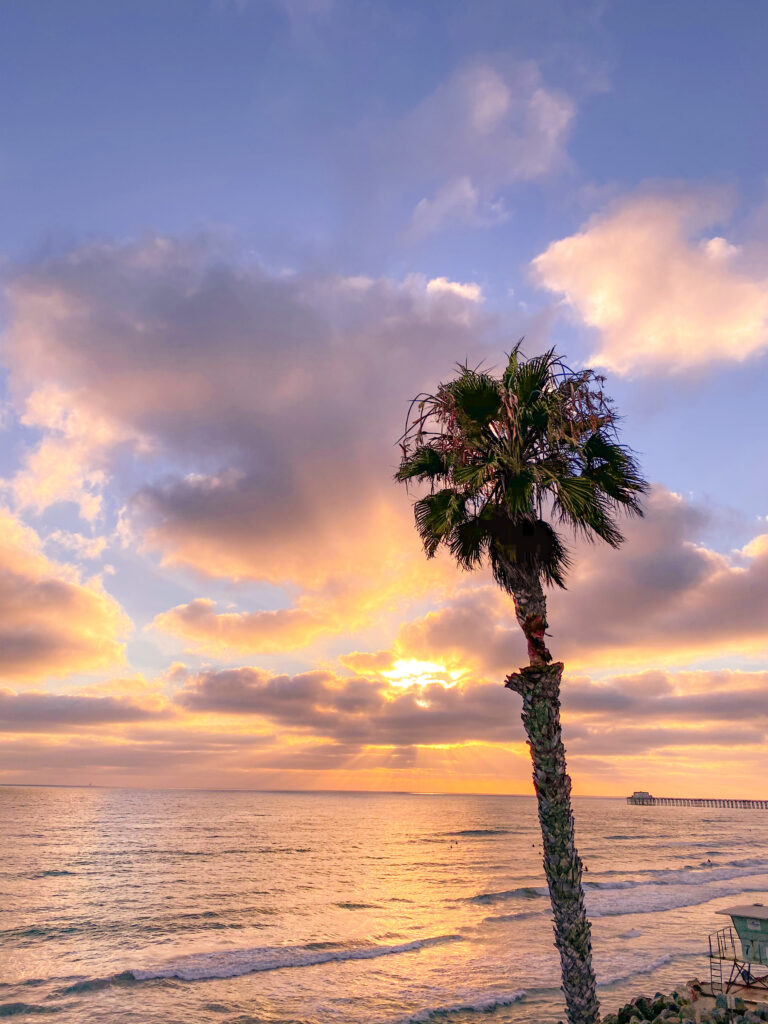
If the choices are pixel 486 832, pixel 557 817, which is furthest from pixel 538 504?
pixel 486 832

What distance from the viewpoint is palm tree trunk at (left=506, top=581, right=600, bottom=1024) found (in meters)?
11.5

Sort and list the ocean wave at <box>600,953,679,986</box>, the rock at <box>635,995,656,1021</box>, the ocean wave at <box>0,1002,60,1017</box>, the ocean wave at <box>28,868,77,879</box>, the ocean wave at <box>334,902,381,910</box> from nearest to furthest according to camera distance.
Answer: the rock at <box>635,995,656,1021</box> → the ocean wave at <box>0,1002,60,1017</box> → the ocean wave at <box>600,953,679,986</box> → the ocean wave at <box>334,902,381,910</box> → the ocean wave at <box>28,868,77,879</box>

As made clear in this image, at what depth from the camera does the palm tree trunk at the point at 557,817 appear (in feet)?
37.7

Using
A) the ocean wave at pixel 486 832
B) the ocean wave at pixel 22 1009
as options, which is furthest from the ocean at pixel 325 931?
the ocean wave at pixel 486 832

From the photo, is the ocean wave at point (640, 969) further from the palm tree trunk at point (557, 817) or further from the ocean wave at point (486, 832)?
the ocean wave at point (486, 832)

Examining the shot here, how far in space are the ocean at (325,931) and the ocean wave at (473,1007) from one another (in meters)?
0.10

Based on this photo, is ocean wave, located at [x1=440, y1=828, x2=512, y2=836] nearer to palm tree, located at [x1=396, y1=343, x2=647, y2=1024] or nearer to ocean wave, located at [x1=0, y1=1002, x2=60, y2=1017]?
ocean wave, located at [x1=0, y1=1002, x2=60, y2=1017]

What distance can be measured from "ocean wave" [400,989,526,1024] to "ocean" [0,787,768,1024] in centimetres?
10

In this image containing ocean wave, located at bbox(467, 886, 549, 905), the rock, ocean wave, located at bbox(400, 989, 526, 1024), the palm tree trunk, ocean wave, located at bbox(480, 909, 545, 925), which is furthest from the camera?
ocean wave, located at bbox(467, 886, 549, 905)

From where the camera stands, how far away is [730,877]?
212 feet

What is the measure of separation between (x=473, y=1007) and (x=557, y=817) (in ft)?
55.9

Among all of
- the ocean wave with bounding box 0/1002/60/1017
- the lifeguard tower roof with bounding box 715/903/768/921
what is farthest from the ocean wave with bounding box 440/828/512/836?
the lifeguard tower roof with bounding box 715/903/768/921

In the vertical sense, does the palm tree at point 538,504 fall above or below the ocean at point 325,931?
above

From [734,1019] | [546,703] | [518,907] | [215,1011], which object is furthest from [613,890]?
[546,703]
